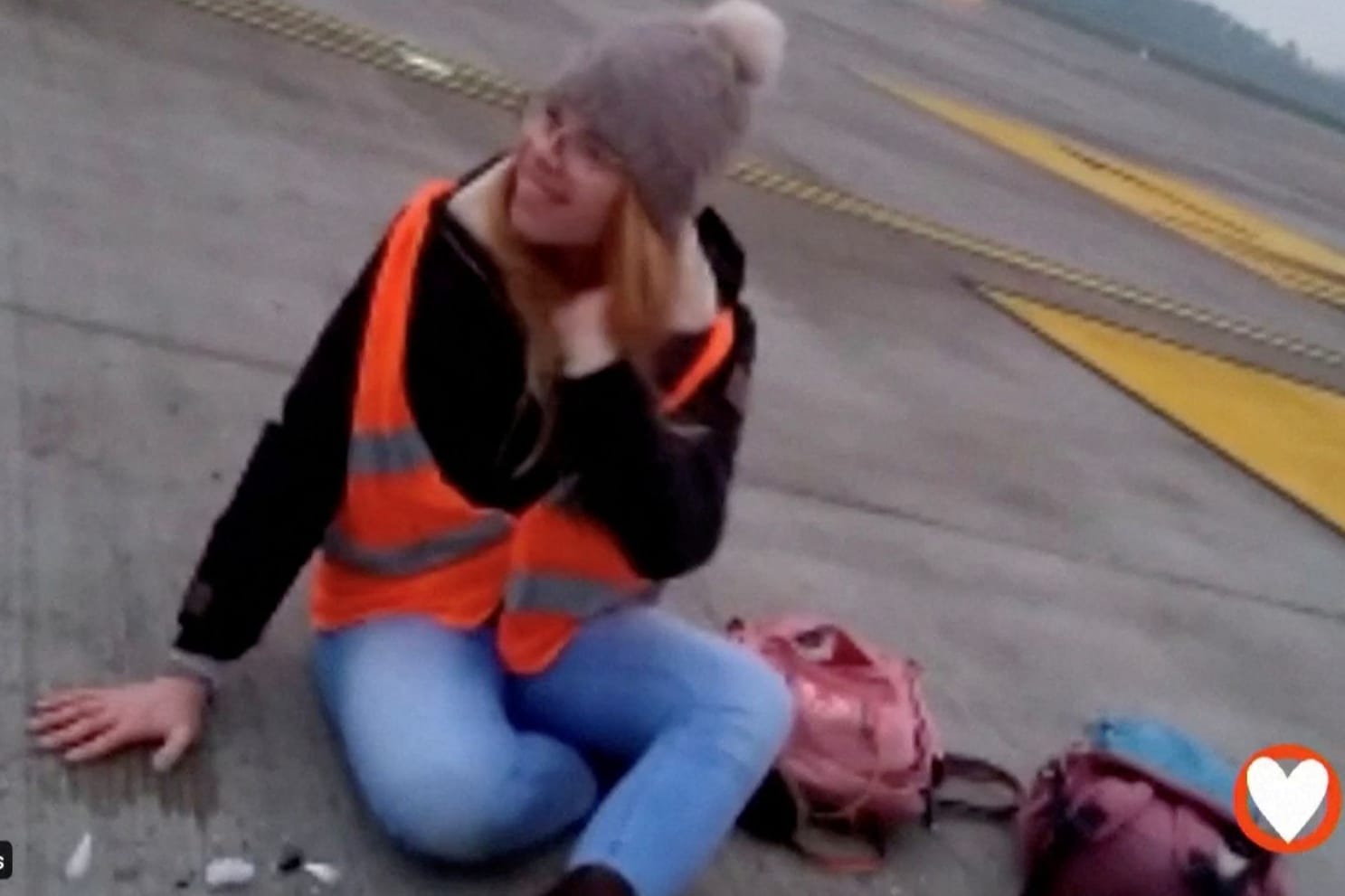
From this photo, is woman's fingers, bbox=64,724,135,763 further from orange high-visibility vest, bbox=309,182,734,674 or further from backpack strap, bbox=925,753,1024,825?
backpack strap, bbox=925,753,1024,825

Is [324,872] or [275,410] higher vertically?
[324,872]

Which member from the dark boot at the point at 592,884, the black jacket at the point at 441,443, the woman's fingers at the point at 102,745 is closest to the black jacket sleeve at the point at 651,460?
the black jacket at the point at 441,443

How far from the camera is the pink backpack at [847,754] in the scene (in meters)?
3.28

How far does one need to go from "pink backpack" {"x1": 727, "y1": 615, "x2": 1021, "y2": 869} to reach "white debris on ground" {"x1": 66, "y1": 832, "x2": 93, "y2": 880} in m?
1.15

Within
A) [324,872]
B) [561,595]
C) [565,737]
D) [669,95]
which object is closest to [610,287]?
[669,95]

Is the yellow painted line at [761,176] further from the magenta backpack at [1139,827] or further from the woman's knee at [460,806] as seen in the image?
the woman's knee at [460,806]

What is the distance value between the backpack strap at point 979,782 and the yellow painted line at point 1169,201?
9250 millimetres

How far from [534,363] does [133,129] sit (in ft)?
11.7

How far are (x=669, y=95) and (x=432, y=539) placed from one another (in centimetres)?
80

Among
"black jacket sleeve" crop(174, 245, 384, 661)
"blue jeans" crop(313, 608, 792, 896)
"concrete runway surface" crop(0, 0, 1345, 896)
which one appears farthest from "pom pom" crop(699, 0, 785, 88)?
"concrete runway surface" crop(0, 0, 1345, 896)

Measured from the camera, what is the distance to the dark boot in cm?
261

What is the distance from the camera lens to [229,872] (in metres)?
2.68

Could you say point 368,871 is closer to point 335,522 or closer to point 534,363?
point 335,522

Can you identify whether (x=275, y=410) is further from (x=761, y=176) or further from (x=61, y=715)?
(x=761, y=176)
